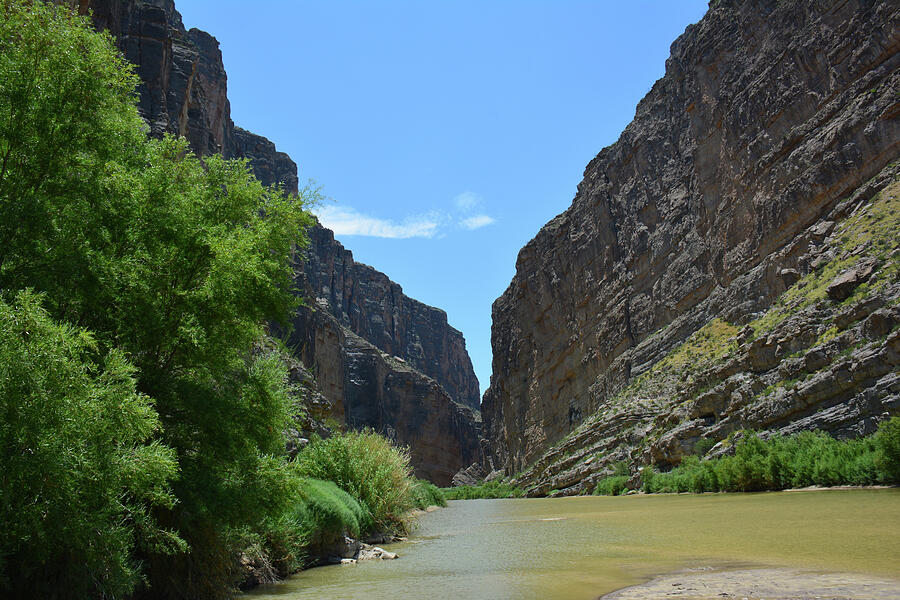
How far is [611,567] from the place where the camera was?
11.0 meters

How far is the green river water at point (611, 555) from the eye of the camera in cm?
945

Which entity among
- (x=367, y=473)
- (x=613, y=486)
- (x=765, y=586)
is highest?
(x=367, y=473)

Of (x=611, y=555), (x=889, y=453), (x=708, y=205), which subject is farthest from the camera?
(x=708, y=205)

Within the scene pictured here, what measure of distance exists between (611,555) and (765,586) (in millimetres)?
5572

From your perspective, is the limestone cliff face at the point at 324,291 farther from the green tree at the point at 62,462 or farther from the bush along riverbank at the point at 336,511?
the green tree at the point at 62,462

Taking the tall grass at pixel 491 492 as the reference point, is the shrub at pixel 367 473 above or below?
above

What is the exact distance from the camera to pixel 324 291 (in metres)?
161

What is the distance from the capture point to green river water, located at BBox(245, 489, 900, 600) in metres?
9.45

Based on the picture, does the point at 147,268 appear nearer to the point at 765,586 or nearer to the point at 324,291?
the point at 765,586

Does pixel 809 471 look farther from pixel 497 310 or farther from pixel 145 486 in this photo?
pixel 497 310

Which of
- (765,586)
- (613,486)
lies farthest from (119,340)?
(613,486)

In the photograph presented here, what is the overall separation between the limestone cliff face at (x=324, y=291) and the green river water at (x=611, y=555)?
50.9ft

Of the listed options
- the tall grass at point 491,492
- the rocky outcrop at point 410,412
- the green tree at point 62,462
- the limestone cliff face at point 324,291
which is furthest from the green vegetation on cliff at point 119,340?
the rocky outcrop at point 410,412

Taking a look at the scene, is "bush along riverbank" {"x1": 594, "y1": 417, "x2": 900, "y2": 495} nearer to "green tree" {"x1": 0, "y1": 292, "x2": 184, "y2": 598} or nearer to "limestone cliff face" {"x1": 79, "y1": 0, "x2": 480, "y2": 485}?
"limestone cliff face" {"x1": 79, "y1": 0, "x2": 480, "y2": 485}
